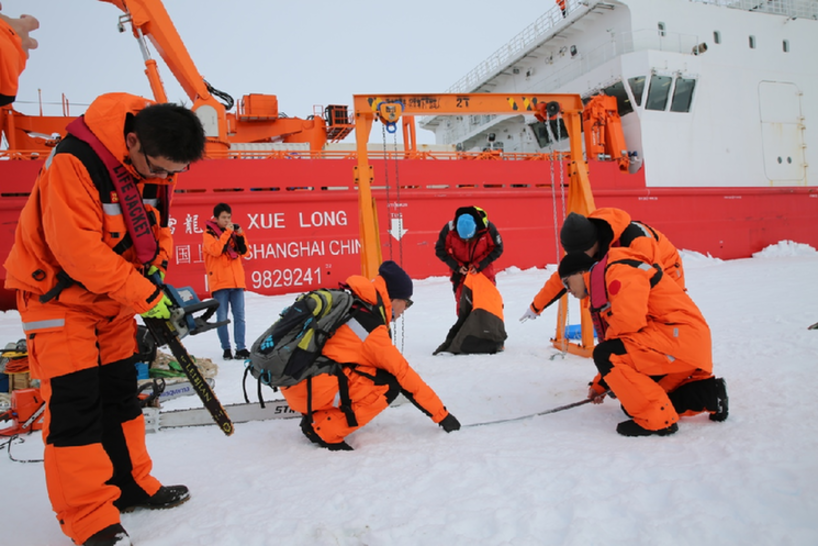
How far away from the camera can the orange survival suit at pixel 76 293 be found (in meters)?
1.58

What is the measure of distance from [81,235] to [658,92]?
12.5 meters

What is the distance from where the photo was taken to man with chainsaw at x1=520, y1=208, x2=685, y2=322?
2.77 metres

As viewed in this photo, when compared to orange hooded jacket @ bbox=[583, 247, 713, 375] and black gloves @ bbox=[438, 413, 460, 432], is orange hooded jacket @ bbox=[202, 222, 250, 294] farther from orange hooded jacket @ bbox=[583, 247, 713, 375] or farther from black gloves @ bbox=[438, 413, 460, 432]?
orange hooded jacket @ bbox=[583, 247, 713, 375]

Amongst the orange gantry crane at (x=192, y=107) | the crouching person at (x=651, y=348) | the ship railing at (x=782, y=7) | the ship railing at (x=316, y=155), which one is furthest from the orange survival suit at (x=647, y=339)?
the ship railing at (x=782, y=7)

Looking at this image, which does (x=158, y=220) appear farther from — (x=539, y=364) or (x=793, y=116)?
(x=793, y=116)

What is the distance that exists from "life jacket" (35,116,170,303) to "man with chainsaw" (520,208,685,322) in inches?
81.0

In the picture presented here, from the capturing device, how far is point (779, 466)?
1.85 meters

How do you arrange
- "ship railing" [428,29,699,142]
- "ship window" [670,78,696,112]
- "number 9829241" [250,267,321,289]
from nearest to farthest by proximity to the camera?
"number 9829241" [250,267,321,289] → "ship railing" [428,29,699,142] → "ship window" [670,78,696,112]

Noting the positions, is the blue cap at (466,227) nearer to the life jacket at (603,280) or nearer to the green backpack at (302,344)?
the life jacket at (603,280)

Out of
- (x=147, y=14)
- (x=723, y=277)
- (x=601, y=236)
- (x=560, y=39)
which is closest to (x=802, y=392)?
(x=601, y=236)

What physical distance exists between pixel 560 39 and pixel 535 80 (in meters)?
1.44

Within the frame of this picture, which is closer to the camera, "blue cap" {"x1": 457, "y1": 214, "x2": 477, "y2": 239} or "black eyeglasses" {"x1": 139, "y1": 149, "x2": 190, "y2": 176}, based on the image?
"black eyeglasses" {"x1": 139, "y1": 149, "x2": 190, "y2": 176}

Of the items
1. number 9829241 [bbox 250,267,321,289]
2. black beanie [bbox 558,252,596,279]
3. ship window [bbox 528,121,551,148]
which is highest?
ship window [bbox 528,121,551,148]

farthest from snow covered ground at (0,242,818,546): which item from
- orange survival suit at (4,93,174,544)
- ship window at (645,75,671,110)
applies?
ship window at (645,75,671,110)
